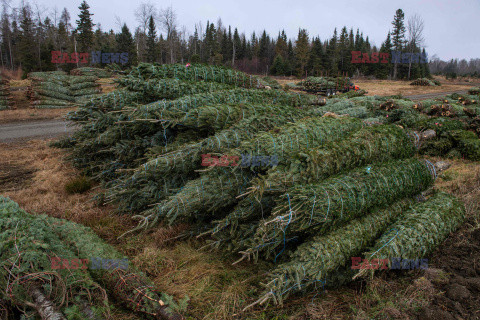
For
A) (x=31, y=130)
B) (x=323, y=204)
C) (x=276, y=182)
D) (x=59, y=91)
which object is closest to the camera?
(x=323, y=204)

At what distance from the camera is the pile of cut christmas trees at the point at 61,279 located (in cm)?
263

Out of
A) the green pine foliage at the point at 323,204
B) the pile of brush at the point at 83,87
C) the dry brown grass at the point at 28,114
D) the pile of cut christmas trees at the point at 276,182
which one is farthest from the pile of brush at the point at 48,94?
the green pine foliage at the point at 323,204

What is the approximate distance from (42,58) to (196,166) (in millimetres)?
35991

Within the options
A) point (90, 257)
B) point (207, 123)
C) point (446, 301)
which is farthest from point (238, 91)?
point (446, 301)

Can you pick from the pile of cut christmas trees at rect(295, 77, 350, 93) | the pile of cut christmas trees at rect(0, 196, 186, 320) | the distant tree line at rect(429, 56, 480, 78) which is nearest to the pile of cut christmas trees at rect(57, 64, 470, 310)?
the pile of cut christmas trees at rect(0, 196, 186, 320)

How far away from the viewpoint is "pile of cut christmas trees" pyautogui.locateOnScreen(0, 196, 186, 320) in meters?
2.63

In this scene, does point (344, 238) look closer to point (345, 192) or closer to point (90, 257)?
point (345, 192)

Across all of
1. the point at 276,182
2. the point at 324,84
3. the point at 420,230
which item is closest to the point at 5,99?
the point at 276,182

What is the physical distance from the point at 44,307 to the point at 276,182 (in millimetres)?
2667

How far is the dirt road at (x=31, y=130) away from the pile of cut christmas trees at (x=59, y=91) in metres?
2.76

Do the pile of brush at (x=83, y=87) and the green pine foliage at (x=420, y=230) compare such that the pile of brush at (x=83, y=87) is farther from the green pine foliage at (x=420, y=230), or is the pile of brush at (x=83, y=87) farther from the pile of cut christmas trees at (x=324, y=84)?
the green pine foliage at (x=420, y=230)

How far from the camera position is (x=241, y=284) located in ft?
11.2

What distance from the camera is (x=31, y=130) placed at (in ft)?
38.9

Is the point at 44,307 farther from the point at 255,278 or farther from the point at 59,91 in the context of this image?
the point at 59,91
